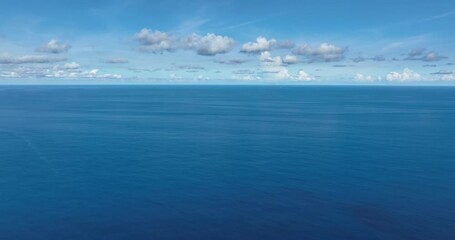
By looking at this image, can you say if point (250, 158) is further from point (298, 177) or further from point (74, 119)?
point (74, 119)

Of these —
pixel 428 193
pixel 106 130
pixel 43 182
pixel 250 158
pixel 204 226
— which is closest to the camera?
pixel 204 226

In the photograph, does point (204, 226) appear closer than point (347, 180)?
Yes

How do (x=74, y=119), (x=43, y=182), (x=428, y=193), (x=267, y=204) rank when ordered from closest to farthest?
(x=267, y=204)
(x=428, y=193)
(x=43, y=182)
(x=74, y=119)

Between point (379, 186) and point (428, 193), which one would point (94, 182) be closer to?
point (379, 186)

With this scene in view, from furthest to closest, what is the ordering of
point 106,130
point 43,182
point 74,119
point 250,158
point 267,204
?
point 74,119
point 106,130
point 250,158
point 43,182
point 267,204

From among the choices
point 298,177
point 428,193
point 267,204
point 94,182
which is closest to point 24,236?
point 94,182

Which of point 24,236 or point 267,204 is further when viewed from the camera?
point 267,204

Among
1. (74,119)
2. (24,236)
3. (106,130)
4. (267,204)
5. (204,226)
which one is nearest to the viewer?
(24,236)

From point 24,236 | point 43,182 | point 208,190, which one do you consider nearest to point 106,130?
point 43,182
